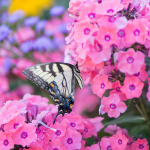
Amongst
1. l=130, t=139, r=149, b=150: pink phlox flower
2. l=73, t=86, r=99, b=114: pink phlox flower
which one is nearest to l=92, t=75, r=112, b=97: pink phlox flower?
l=130, t=139, r=149, b=150: pink phlox flower

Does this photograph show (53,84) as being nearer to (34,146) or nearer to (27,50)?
(34,146)

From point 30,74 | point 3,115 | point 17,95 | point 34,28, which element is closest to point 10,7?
point 34,28

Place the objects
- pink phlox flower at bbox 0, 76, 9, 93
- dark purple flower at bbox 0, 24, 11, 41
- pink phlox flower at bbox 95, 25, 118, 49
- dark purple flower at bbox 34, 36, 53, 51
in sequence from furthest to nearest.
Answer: pink phlox flower at bbox 0, 76, 9, 93 < dark purple flower at bbox 34, 36, 53, 51 < dark purple flower at bbox 0, 24, 11, 41 < pink phlox flower at bbox 95, 25, 118, 49

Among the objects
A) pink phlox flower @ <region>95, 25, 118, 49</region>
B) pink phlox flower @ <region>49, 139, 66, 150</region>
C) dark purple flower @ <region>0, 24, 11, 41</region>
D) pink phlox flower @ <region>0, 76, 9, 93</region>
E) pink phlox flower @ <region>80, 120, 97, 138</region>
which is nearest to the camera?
pink phlox flower @ <region>95, 25, 118, 49</region>

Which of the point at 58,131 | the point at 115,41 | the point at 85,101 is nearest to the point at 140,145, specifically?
the point at 58,131

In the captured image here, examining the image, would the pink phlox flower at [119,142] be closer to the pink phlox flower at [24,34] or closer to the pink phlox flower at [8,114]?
the pink phlox flower at [8,114]

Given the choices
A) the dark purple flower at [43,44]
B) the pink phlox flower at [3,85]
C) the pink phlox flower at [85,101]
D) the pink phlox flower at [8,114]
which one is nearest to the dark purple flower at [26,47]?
the dark purple flower at [43,44]

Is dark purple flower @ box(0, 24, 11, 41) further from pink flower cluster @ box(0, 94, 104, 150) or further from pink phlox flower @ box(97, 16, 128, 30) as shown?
pink phlox flower @ box(97, 16, 128, 30)
